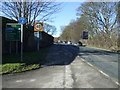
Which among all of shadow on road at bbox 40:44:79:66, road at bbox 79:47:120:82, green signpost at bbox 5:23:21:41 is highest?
green signpost at bbox 5:23:21:41

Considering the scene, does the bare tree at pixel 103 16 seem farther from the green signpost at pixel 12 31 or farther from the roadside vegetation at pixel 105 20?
the green signpost at pixel 12 31

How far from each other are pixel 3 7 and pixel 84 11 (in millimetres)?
24429

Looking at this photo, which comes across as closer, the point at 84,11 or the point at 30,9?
the point at 30,9

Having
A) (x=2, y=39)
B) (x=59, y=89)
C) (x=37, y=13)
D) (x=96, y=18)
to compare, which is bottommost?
(x=59, y=89)

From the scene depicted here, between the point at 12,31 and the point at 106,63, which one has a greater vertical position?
the point at 12,31

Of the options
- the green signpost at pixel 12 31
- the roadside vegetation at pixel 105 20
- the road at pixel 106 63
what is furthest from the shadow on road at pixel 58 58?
the roadside vegetation at pixel 105 20

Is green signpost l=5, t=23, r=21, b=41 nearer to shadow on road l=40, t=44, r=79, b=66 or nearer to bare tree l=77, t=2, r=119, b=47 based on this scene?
shadow on road l=40, t=44, r=79, b=66

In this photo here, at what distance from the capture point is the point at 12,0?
49.7 ft

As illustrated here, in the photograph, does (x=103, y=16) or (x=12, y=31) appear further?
(x=103, y=16)

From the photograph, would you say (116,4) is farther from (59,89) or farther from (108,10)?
(59,89)

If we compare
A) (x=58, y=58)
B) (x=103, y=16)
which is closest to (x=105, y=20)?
(x=103, y=16)

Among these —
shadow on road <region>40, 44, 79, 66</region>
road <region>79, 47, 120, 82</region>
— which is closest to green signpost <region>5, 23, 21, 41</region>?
shadow on road <region>40, 44, 79, 66</region>

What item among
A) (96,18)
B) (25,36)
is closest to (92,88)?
(25,36)

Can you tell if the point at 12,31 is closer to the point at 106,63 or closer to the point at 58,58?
the point at 58,58
